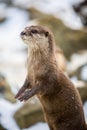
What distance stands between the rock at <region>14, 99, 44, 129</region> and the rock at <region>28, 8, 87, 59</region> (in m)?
2.77

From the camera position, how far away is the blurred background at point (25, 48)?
6.68 m

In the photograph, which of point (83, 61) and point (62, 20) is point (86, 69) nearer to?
point (83, 61)

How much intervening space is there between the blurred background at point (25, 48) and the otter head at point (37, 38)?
64.6 inches

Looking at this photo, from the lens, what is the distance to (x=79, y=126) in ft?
18.2

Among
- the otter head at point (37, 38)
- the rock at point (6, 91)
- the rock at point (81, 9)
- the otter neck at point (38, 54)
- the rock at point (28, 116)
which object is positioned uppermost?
the rock at point (81, 9)

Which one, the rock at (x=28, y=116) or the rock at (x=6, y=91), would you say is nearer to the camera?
the rock at (x=28, y=116)

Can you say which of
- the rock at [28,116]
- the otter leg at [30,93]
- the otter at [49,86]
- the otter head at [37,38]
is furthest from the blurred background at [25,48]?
the otter head at [37,38]

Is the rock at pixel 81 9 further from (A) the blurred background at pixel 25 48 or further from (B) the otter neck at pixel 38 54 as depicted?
(B) the otter neck at pixel 38 54

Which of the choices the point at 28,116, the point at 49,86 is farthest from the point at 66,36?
the point at 49,86

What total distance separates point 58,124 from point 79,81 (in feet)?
8.20

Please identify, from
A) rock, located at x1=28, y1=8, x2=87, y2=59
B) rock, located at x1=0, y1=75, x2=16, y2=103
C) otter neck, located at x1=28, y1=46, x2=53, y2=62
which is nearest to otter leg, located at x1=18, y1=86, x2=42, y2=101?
otter neck, located at x1=28, y1=46, x2=53, y2=62

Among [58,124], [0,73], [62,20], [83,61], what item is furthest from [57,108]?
[62,20]

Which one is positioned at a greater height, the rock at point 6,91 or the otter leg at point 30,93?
the rock at point 6,91

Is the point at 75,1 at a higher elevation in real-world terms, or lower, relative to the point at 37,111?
higher
